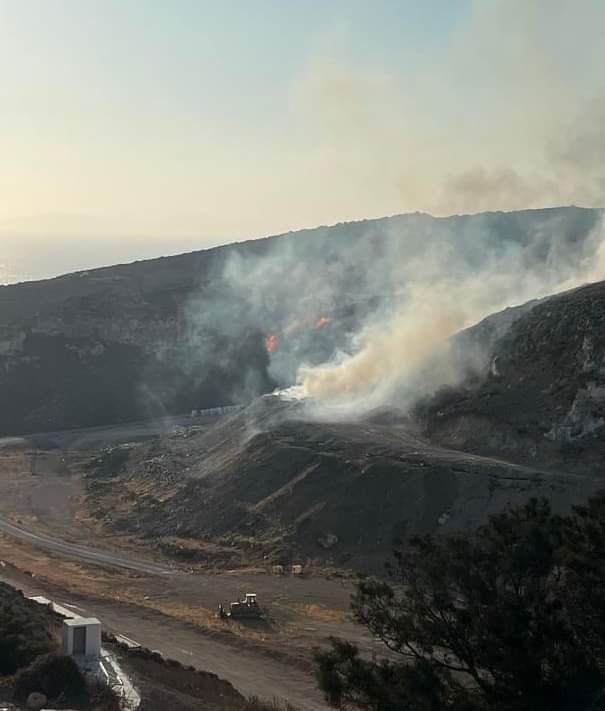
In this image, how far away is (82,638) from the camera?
969 inches

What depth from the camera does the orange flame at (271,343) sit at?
345 feet

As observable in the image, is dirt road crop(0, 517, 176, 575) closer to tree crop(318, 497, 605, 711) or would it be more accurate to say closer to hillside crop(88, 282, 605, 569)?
hillside crop(88, 282, 605, 569)

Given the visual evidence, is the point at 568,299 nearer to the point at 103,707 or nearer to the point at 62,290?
the point at 103,707

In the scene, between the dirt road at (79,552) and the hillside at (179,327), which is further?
the hillside at (179,327)

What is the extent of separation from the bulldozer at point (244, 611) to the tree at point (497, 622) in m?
16.3

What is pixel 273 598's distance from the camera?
35875 mm

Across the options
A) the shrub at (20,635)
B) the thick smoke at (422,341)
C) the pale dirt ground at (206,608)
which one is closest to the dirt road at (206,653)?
the pale dirt ground at (206,608)

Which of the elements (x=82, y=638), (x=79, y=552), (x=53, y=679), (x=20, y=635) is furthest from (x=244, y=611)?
(x=79, y=552)

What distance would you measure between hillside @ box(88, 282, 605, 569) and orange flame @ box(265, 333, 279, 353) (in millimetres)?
43028

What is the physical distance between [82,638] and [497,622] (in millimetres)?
12983

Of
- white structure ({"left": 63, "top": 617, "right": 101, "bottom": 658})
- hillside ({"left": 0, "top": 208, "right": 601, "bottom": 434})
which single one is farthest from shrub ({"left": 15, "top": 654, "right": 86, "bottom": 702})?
hillside ({"left": 0, "top": 208, "right": 601, "bottom": 434})

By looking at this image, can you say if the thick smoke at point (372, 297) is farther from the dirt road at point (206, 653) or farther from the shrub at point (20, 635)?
the shrub at point (20, 635)

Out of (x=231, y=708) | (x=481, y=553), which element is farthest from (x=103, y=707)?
(x=481, y=553)

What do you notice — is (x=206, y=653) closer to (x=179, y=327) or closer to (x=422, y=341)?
(x=422, y=341)
